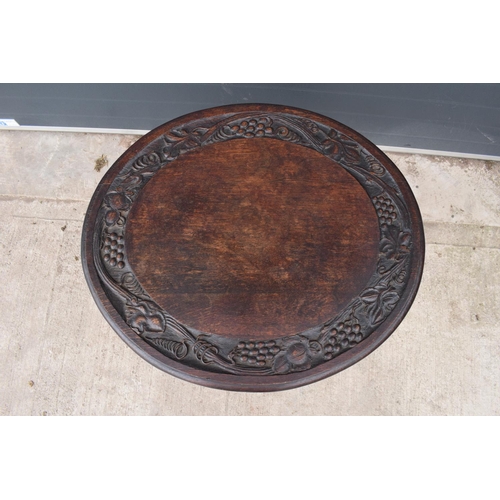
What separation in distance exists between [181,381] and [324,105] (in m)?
1.65

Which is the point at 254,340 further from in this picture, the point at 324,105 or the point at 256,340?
the point at 324,105

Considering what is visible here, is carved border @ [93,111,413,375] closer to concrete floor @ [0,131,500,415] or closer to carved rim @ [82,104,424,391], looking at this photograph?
carved rim @ [82,104,424,391]

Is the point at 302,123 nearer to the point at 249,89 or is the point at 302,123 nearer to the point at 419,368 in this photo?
the point at 249,89

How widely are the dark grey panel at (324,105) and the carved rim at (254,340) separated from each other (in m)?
0.60

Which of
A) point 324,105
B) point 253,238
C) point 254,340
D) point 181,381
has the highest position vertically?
point 324,105

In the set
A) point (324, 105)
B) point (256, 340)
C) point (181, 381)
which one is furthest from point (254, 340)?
point (324, 105)

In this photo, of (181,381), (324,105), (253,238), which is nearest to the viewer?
(253,238)

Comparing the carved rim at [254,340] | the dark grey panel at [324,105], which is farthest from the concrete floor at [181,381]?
the carved rim at [254,340]

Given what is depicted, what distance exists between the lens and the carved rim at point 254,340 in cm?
164

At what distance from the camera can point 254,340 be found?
167cm

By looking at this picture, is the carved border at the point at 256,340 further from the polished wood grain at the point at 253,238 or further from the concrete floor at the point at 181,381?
the concrete floor at the point at 181,381

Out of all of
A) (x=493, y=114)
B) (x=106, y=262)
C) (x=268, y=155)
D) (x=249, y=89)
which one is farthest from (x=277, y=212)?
(x=493, y=114)

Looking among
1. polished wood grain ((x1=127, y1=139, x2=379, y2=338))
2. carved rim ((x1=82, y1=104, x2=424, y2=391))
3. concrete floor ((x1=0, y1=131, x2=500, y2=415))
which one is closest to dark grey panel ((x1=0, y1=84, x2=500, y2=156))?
concrete floor ((x1=0, y1=131, x2=500, y2=415))

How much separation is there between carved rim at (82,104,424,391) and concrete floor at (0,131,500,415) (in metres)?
0.81
